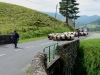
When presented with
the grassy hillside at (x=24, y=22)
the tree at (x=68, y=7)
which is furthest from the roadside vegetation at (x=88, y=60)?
the tree at (x=68, y=7)

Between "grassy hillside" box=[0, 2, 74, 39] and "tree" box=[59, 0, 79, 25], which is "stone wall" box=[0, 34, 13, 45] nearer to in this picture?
"grassy hillside" box=[0, 2, 74, 39]

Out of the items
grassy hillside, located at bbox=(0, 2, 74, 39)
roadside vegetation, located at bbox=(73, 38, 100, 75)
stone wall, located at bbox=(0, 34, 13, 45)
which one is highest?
grassy hillside, located at bbox=(0, 2, 74, 39)

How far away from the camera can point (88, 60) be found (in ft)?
97.9

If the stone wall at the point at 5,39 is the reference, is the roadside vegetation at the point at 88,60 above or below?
below

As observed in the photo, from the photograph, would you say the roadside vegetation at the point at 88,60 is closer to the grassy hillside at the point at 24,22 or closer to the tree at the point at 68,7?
the grassy hillside at the point at 24,22

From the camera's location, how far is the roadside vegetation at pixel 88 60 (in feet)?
91.2

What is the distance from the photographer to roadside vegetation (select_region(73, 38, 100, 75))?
27806mm

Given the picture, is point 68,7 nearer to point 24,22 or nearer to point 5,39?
point 24,22

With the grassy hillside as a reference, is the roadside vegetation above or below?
below

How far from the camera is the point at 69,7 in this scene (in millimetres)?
90312

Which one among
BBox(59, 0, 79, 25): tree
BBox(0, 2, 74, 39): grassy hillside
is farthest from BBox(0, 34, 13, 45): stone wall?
BBox(59, 0, 79, 25): tree

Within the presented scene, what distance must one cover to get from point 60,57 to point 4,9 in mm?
61059

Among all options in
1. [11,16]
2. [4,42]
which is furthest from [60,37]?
[11,16]

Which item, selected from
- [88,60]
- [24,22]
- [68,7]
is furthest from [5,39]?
[68,7]
